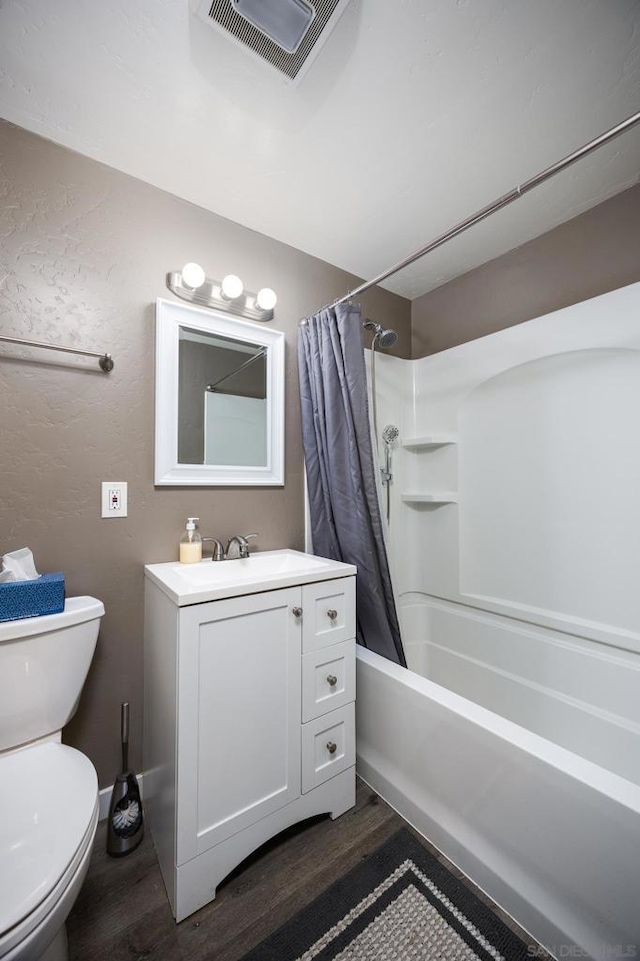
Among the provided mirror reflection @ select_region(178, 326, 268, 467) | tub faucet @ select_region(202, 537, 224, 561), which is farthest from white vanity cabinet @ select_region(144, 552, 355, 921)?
mirror reflection @ select_region(178, 326, 268, 467)

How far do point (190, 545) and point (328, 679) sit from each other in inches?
28.8

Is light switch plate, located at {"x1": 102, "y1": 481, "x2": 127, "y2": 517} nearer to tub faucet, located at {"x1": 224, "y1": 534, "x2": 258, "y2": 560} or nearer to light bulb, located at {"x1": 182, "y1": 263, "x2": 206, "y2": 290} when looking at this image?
tub faucet, located at {"x1": 224, "y1": 534, "x2": 258, "y2": 560}

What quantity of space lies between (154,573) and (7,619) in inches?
15.9

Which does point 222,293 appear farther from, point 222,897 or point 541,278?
point 222,897

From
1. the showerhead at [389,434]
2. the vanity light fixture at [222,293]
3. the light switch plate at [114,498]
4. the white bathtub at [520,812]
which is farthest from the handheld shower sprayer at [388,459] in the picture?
the light switch plate at [114,498]

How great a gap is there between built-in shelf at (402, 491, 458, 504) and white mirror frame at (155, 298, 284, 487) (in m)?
0.92

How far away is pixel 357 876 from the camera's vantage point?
1.17m

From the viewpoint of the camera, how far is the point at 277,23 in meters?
0.99

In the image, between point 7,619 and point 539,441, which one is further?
point 539,441

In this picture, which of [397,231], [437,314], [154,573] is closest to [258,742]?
[154,573]

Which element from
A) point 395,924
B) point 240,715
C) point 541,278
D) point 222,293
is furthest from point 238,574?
point 541,278

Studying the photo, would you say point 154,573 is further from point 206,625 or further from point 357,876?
point 357,876

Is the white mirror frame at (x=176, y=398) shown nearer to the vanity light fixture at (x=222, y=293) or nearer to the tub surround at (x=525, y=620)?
the vanity light fixture at (x=222, y=293)

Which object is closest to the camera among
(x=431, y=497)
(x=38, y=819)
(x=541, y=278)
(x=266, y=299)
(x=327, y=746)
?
(x=38, y=819)
